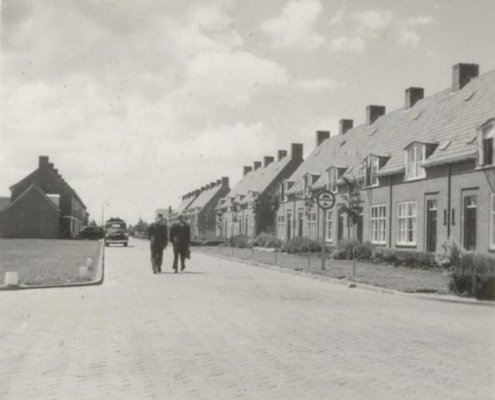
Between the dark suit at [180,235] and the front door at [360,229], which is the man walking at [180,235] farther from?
the front door at [360,229]

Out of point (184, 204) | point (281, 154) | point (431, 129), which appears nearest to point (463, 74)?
point (431, 129)

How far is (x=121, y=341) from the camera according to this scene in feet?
29.0

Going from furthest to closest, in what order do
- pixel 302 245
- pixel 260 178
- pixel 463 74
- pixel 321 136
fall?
pixel 260 178 < pixel 321 136 < pixel 302 245 < pixel 463 74

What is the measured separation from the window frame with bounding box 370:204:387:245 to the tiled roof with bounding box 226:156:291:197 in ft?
100.0

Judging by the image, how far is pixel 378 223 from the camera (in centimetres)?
3369

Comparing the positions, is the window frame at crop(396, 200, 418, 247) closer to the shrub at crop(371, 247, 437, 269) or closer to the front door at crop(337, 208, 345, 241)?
the shrub at crop(371, 247, 437, 269)

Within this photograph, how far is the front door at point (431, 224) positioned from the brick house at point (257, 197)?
27.0 m

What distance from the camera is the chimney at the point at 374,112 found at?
43500 mm

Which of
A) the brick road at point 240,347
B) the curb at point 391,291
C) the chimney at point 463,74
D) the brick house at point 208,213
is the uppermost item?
the chimney at point 463,74

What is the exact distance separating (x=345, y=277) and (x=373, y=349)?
38.9 feet

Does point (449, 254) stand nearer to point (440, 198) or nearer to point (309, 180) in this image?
point (440, 198)

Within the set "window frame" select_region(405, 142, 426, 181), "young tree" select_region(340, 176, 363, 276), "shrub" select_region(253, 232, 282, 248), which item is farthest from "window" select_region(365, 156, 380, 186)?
"shrub" select_region(253, 232, 282, 248)

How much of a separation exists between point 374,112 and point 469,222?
63.5ft

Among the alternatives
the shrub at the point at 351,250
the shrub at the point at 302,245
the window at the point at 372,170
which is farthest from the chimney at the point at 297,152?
the shrub at the point at 351,250
